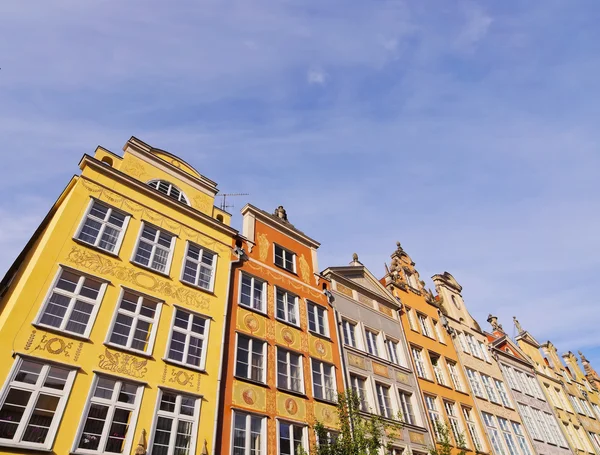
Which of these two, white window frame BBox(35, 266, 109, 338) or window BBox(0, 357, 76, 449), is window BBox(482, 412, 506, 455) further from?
window BBox(0, 357, 76, 449)

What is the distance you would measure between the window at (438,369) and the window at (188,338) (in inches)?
625

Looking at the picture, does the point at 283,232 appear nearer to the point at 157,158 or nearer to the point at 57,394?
the point at 157,158

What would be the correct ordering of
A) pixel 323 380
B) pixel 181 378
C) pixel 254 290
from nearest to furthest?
pixel 181 378 < pixel 323 380 < pixel 254 290

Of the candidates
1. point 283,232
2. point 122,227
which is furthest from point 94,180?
point 283,232

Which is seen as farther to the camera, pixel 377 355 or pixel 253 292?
pixel 377 355

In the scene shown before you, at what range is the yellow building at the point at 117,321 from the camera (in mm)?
11078

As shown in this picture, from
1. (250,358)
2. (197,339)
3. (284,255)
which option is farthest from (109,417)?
(284,255)

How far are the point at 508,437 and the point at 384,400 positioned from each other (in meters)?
11.3

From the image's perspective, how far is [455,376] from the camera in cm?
2700

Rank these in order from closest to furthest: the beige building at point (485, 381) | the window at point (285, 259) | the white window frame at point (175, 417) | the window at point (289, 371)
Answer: the white window frame at point (175, 417) < the window at point (289, 371) < the window at point (285, 259) < the beige building at point (485, 381)

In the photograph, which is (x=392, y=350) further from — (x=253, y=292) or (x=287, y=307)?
(x=253, y=292)

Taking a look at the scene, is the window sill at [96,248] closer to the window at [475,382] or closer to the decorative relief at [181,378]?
the decorative relief at [181,378]

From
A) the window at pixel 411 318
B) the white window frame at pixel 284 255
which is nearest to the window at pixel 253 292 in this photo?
the white window frame at pixel 284 255

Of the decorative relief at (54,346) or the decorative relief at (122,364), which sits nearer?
the decorative relief at (54,346)
